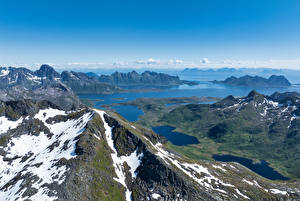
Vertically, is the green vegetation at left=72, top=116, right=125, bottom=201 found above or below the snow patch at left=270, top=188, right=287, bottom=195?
above

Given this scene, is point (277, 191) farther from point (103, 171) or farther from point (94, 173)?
point (94, 173)

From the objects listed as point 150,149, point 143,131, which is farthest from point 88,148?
point 143,131

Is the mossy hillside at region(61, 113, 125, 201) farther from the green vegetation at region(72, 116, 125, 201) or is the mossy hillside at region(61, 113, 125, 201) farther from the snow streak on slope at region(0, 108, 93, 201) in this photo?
the snow streak on slope at region(0, 108, 93, 201)

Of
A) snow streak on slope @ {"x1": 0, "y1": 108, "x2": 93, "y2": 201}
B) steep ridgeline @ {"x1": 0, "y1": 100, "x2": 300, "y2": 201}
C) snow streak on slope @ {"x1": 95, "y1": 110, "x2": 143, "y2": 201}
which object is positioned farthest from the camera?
snow streak on slope @ {"x1": 95, "y1": 110, "x2": 143, "y2": 201}

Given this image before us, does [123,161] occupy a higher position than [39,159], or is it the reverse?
[39,159]

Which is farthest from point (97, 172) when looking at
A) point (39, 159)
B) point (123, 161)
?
point (39, 159)

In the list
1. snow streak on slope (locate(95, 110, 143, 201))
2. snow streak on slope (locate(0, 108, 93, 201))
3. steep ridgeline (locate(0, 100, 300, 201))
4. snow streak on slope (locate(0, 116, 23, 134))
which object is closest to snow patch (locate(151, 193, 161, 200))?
steep ridgeline (locate(0, 100, 300, 201))

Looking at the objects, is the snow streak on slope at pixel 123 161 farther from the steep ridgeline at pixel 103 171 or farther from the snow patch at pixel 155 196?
the snow patch at pixel 155 196
